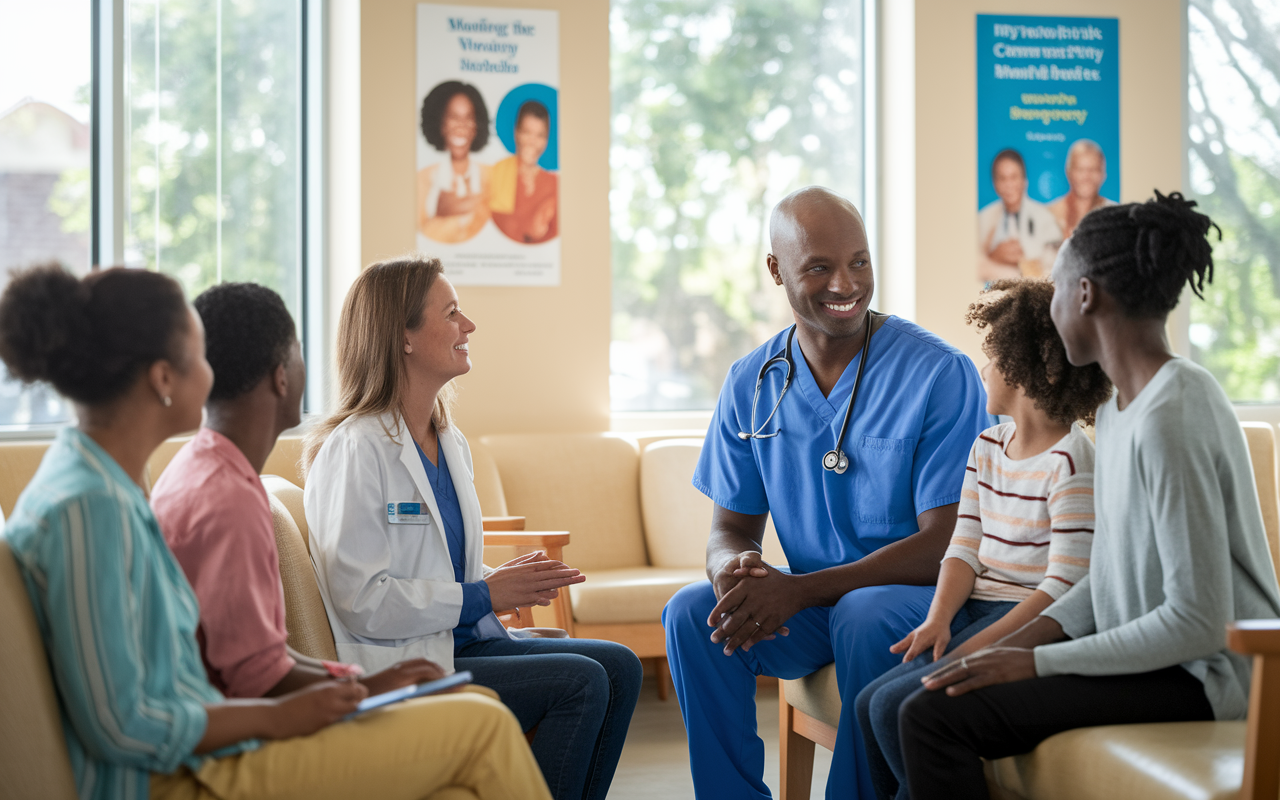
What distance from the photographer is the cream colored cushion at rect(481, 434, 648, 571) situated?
3887 millimetres

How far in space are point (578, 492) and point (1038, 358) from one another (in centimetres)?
224

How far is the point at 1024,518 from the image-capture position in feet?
6.22

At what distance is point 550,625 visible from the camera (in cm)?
332

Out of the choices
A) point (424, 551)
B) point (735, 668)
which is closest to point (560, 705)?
point (424, 551)

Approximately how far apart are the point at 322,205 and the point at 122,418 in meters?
3.10

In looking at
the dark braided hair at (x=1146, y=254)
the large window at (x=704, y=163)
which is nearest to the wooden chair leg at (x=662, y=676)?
the large window at (x=704, y=163)

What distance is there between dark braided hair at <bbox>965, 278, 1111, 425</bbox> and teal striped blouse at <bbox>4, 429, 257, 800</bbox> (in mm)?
1406

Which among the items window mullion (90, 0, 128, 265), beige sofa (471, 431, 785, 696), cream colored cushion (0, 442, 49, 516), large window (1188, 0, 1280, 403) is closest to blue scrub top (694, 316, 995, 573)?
beige sofa (471, 431, 785, 696)

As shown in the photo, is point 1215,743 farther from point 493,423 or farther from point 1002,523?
point 493,423

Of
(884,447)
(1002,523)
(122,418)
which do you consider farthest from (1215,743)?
(122,418)

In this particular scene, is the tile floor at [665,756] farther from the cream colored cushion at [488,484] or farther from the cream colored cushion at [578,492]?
the cream colored cushion at [488,484]

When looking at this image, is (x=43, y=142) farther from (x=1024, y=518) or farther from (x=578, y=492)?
(x=1024, y=518)

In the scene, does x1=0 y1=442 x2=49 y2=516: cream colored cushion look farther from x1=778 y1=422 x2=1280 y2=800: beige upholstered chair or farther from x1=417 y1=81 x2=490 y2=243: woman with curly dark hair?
x1=778 y1=422 x2=1280 y2=800: beige upholstered chair

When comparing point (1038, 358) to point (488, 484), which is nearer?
point (1038, 358)
